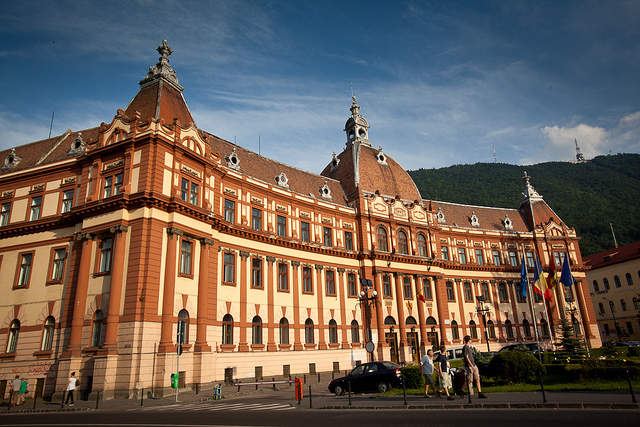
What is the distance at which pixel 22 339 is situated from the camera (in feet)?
101

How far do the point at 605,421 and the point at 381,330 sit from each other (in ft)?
112

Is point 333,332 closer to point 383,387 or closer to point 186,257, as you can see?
point 186,257

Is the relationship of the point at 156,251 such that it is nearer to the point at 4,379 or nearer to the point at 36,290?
the point at 36,290

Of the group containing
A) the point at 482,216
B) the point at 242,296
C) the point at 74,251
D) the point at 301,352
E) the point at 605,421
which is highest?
the point at 482,216

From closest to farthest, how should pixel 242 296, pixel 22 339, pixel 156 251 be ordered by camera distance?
1. pixel 156 251
2. pixel 22 339
3. pixel 242 296

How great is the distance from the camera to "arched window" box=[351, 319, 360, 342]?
1722 inches

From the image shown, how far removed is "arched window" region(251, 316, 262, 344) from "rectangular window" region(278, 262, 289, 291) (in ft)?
12.8

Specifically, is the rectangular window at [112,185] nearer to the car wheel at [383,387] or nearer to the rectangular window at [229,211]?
the rectangular window at [229,211]

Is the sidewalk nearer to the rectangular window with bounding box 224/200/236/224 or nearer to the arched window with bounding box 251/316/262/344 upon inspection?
the arched window with bounding box 251/316/262/344

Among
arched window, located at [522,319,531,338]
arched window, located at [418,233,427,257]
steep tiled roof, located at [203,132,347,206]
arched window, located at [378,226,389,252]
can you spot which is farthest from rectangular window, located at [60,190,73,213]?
arched window, located at [522,319,531,338]

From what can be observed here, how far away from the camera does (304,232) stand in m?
43.2

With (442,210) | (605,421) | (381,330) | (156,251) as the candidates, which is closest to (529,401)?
(605,421)

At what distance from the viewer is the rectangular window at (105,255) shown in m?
29.3

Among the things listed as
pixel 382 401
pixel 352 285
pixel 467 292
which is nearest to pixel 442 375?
pixel 382 401
